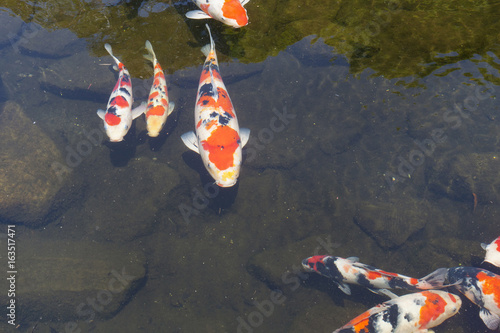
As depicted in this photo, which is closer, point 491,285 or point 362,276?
point 491,285

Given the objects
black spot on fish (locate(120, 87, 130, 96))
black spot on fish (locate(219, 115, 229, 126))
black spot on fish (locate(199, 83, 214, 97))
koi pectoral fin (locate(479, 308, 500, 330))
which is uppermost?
black spot on fish (locate(199, 83, 214, 97))

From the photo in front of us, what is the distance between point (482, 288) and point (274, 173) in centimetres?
392

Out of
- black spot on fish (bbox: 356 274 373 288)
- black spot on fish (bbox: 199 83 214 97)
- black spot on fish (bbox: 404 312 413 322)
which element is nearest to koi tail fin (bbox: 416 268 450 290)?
black spot on fish (bbox: 404 312 413 322)

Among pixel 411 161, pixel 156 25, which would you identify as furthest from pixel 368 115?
pixel 156 25

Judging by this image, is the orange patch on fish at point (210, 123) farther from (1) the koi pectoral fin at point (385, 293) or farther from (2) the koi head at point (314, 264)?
(1) the koi pectoral fin at point (385, 293)

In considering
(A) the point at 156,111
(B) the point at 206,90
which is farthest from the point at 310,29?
(A) the point at 156,111

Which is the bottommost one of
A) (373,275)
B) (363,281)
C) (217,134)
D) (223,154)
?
(363,281)

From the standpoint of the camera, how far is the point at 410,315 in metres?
4.29

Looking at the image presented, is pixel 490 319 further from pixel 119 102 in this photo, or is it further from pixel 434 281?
pixel 119 102

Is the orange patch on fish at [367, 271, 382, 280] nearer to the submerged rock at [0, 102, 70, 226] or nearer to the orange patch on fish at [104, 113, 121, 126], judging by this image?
the orange patch on fish at [104, 113, 121, 126]

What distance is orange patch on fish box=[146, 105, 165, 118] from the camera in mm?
5855

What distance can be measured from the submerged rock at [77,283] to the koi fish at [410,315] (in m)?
3.80

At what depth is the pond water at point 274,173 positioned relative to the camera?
5207 millimetres

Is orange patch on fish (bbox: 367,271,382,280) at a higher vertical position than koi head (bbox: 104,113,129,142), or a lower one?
lower
